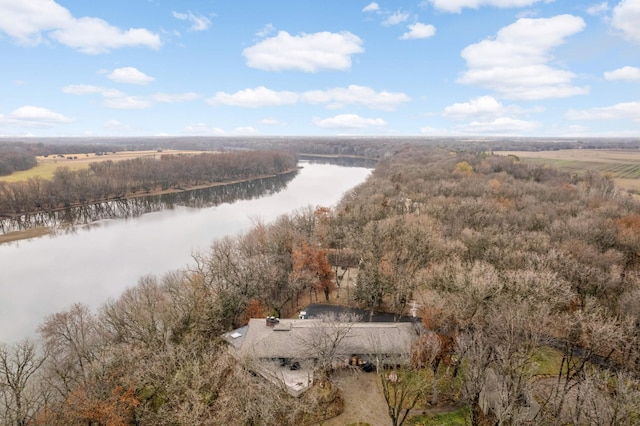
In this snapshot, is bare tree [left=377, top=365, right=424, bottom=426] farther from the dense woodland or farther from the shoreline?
the shoreline

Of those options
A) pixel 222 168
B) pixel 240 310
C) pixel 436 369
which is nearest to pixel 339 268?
pixel 240 310

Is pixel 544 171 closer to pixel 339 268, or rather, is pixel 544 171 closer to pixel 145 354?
pixel 339 268

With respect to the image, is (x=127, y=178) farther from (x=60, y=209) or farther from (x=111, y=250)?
(x=111, y=250)

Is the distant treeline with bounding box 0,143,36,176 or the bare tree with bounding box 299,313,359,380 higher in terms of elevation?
the distant treeline with bounding box 0,143,36,176

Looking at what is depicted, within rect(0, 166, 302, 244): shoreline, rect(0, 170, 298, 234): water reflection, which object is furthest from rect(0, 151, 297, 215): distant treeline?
rect(0, 170, 298, 234): water reflection

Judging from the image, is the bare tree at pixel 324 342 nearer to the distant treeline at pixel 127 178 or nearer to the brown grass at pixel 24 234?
the brown grass at pixel 24 234

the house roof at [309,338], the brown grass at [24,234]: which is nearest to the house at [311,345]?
the house roof at [309,338]
